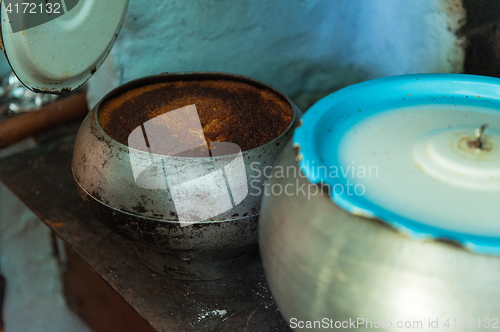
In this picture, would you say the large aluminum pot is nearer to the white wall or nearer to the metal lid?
the metal lid

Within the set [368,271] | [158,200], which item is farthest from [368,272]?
[158,200]

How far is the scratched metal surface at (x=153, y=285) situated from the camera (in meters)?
0.88

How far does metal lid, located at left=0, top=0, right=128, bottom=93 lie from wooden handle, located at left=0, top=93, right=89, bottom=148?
1.94 ft

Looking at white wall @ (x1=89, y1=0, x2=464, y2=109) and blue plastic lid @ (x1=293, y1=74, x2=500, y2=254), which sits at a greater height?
blue plastic lid @ (x1=293, y1=74, x2=500, y2=254)

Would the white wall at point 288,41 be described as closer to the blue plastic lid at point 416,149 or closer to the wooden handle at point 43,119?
the wooden handle at point 43,119

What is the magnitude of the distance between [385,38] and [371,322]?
1.00m

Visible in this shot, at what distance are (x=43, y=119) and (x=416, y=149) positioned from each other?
124 centimetres

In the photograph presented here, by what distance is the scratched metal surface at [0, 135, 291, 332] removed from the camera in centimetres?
88

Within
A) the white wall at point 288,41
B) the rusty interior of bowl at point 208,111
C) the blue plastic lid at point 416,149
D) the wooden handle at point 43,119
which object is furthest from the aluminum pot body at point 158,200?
the wooden handle at point 43,119

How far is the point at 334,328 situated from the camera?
Result: 0.48 meters

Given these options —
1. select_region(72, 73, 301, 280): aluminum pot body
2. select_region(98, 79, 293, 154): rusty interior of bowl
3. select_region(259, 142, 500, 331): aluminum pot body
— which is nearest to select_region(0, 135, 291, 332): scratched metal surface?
select_region(72, 73, 301, 280): aluminum pot body

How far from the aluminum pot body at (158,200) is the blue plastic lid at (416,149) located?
0.73 ft

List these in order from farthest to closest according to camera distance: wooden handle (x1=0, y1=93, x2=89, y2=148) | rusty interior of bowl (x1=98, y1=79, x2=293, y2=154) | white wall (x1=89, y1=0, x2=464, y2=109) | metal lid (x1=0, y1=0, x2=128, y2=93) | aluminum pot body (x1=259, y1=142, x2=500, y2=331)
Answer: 1. wooden handle (x1=0, y1=93, x2=89, y2=148)
2. white wall (x1=89, y1=0, x2=464, y2=109)
3. rusty interior of bowl (x1=98, y1=79, x2=293, y2=154)
4. metal lid (x1=0, y1=0, x2=128, y2=93)
5. aluminum pot body (x1=259, y1=142, x2=500, y2=331)

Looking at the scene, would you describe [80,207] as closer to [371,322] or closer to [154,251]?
[154,251]
